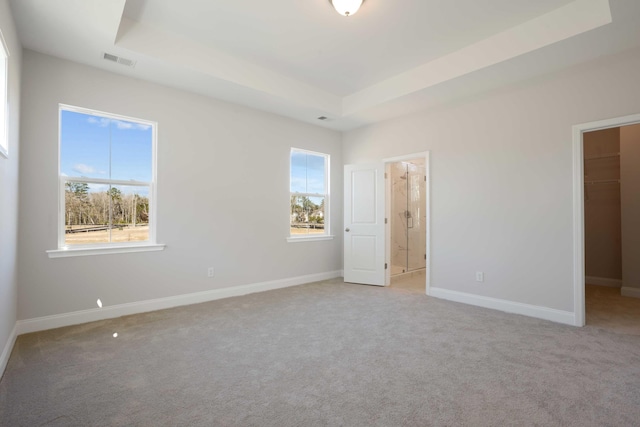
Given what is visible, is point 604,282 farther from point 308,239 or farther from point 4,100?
point 4,100

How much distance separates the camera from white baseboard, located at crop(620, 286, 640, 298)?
4.28m

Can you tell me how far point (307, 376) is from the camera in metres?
2.22

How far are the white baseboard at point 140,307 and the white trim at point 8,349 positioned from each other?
14cm

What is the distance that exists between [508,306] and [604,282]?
2675mm

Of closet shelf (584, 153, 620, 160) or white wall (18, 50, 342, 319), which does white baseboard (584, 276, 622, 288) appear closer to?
closet shelf (584, 153, 620, 160)

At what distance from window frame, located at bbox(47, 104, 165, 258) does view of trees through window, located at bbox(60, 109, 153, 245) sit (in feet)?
0.05

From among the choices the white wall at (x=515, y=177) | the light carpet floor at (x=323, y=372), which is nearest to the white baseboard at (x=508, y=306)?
the white wall at (x=515, y=177)

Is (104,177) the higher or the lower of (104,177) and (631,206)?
the higher

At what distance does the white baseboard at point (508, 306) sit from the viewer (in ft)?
10.9

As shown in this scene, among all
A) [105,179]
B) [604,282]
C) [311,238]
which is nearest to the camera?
[105,179]

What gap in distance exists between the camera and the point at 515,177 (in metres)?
3.73

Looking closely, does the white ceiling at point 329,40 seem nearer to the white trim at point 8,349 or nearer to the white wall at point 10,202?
the white wall at point 10,202

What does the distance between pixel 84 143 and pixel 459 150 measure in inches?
180

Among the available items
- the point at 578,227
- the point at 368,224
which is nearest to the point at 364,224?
the point at 368,224
